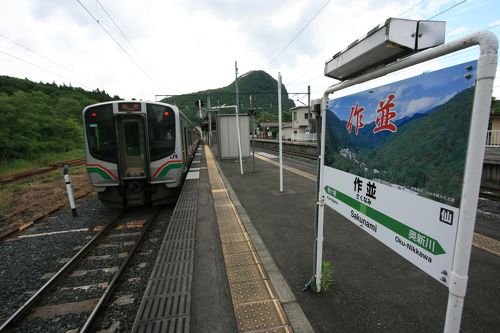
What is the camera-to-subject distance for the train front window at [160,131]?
654cm

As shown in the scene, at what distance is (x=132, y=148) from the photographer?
688cm

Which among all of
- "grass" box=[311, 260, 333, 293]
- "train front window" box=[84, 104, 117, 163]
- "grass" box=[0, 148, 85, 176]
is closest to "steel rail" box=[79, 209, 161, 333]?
"train front window" box=[84, 104, 117, 163]

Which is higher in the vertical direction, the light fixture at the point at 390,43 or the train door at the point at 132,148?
the light fixture at the point at 390,43

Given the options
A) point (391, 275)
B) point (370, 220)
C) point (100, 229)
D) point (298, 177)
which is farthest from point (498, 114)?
point (100, 229)

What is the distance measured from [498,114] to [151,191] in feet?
72.2

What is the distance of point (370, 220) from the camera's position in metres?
2.10

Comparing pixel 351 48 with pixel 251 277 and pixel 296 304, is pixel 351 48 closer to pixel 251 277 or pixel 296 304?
pixel 296 304

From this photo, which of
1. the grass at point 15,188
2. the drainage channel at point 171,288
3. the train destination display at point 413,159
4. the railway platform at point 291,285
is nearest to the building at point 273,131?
the grass at point 15,188

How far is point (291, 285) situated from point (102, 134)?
574 cm

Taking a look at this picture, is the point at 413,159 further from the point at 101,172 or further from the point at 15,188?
the point at 15,188

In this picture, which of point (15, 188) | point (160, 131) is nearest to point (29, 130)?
point (15, 188)

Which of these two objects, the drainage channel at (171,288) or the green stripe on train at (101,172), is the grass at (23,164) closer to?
the green stripe on train at (101,172)

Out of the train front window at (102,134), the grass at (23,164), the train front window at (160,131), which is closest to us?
the train front window at (102,134)

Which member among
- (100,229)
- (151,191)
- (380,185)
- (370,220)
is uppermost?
(380,185)
